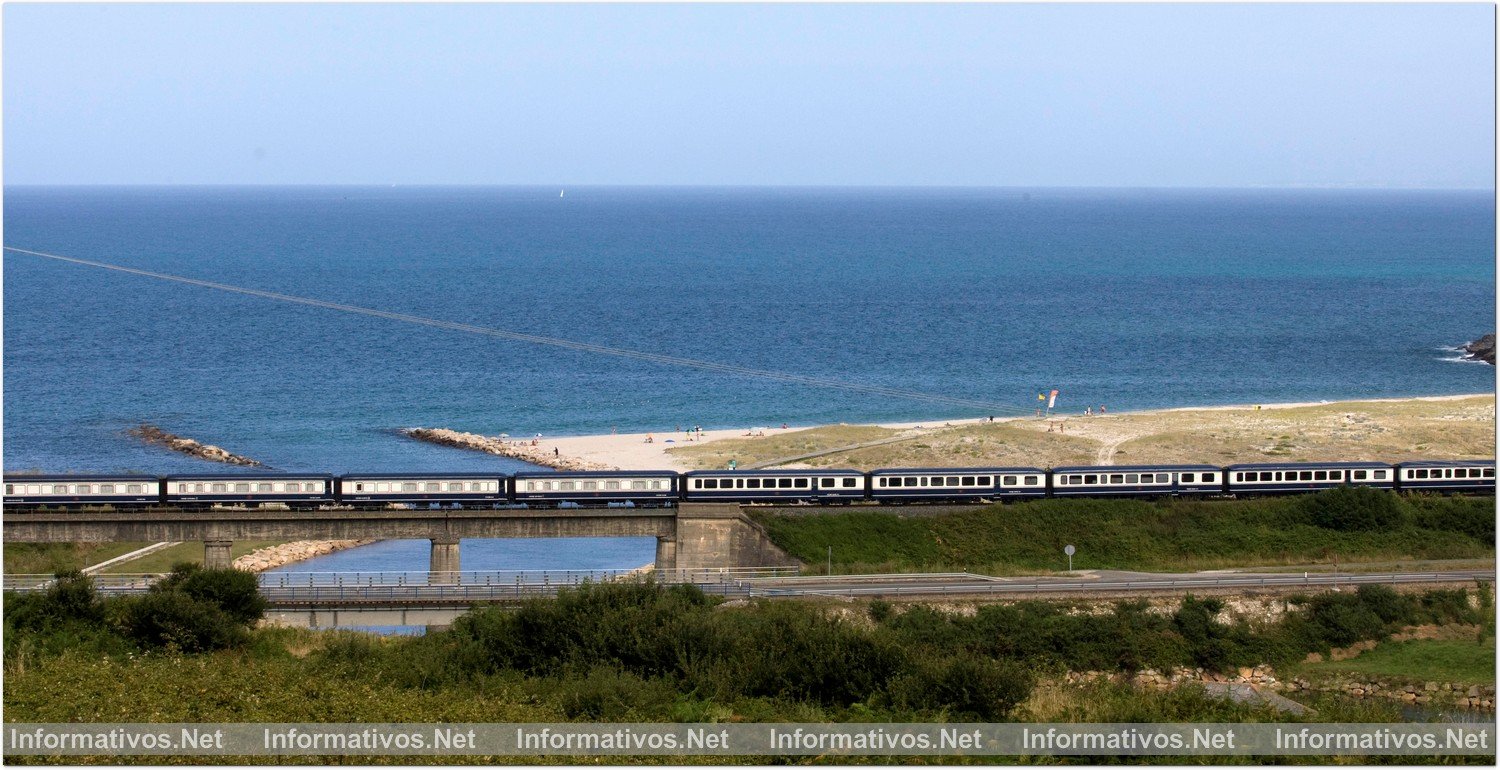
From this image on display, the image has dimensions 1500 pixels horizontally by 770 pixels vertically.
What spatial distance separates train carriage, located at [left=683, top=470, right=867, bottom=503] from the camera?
55.4 metres

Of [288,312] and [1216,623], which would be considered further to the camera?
[288,312]

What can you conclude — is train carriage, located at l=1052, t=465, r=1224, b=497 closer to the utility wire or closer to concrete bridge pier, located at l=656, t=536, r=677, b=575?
concrete bridge pier, located at l=656, t=536, r=677, b=575

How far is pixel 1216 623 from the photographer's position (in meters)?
47.6

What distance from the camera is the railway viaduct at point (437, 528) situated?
174ft

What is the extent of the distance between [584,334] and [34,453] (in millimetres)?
50409

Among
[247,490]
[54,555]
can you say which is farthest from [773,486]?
[54,555]

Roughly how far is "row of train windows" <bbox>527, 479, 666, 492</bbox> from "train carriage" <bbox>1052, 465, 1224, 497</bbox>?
577 inches

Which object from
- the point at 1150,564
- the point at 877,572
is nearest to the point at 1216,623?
the point at 1150,564

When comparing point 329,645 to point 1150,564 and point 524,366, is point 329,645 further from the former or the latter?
point 524,366

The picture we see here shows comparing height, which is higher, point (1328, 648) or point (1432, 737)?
point (1432, 737)

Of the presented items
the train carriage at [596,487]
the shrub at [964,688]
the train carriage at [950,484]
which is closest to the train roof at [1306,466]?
the train carriage at [950,484]

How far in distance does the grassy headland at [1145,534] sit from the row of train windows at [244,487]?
15363 millimetres

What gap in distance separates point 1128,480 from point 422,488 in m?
25.2

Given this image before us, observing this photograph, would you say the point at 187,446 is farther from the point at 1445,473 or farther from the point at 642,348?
the point at 1445,473
